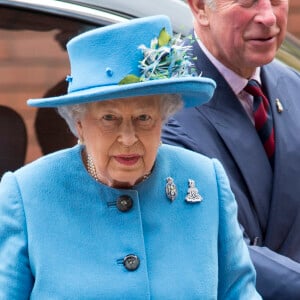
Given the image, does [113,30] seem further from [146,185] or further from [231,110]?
[231,110]

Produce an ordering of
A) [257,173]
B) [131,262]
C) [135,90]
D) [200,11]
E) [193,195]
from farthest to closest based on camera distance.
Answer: [200,11], [257,173], [193,195], [131,262], [135,90]

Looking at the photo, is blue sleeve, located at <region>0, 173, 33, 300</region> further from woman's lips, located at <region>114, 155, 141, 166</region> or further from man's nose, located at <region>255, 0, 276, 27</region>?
man's nose, located at <region>255, 0, 276, 27</region>

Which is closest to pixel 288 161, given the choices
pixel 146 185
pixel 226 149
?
pixel 226 149

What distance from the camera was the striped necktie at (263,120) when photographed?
3.95 metres

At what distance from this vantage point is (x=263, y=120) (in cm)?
395

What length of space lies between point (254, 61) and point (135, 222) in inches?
34.8

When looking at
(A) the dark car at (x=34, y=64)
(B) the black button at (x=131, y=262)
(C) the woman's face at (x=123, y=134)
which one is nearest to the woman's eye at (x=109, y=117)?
(C) the woman's face at (x=123, y=134)

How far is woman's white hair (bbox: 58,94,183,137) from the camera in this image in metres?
3.21

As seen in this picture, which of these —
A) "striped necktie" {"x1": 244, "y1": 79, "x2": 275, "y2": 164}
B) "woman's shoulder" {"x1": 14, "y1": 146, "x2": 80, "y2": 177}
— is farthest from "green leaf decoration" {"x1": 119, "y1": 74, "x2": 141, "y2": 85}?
"striped necktie" {"x1": 244, "y1": 79, "x2": 275, "y2": 164}

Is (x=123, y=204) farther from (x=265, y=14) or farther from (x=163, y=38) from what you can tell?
(x=265, y=14)

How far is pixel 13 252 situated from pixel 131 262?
0.31 metres

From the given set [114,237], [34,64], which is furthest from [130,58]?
[34,64]

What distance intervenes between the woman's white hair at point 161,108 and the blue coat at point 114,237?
99 millimetres

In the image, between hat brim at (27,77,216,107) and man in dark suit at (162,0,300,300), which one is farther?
man in dark suit at (162,0,300,300)
